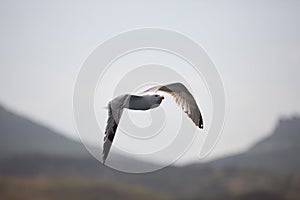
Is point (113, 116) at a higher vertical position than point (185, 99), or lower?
lower

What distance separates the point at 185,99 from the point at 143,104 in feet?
0.60

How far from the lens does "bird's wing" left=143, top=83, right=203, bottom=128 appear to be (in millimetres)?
1749

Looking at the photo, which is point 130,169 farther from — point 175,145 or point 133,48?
point 133,48

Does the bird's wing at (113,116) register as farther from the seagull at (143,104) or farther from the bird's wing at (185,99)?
the bird's wing at (185,99)

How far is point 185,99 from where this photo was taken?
1.76m

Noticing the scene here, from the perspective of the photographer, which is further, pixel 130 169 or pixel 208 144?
pixel 130 169

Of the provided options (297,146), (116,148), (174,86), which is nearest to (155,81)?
(174,86)

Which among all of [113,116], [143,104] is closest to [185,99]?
[143,104]

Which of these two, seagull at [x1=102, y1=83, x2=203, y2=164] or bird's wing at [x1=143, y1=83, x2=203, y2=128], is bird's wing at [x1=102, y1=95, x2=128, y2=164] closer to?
seagull at [x1=102, y1=83, x2=203, y2=164]

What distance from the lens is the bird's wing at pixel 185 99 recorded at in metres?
1.75

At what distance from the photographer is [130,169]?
11.3 feet

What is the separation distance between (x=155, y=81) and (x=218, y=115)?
0.64m

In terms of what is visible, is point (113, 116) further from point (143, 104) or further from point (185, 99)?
point (185, 99)

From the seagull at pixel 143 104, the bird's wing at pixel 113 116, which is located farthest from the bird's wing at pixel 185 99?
the bird's wing at pixel 113 116
